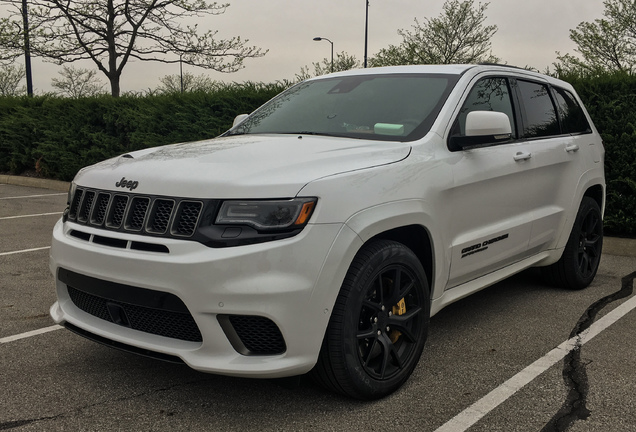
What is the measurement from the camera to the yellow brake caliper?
3357mm

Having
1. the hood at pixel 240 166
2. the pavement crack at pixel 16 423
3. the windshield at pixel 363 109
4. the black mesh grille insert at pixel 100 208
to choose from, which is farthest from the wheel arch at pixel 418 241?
the pavement crack at pixel 16 423

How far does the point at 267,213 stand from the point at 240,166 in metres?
0.35

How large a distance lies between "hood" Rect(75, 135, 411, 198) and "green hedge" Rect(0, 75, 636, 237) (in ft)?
16.9

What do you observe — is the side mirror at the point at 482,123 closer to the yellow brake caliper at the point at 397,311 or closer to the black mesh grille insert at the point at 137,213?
the yellow brake caliper at the point at 397,311

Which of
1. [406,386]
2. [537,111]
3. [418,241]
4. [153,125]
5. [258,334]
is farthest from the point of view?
[153,125]

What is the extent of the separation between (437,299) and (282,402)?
A: 1.07 m

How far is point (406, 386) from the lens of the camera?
3488mm

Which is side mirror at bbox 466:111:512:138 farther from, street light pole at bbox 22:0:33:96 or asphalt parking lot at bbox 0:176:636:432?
street light pole at bbox 22:0:33:96

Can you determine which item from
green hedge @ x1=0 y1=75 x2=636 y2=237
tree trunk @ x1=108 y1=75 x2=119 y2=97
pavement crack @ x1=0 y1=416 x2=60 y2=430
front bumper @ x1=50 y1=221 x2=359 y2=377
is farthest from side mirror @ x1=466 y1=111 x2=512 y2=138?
tree trunk @ x1=108 y1=75 x2=119 y2=97

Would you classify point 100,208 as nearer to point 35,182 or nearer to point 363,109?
point 363,109

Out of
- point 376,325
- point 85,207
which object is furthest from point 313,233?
point 85,207

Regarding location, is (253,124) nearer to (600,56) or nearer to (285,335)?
(285,335)

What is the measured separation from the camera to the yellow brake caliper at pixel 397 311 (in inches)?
132

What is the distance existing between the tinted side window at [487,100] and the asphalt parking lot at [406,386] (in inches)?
54.3
